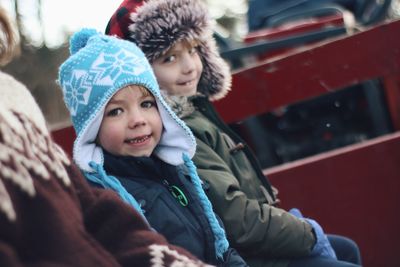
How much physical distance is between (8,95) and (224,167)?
1.20 m

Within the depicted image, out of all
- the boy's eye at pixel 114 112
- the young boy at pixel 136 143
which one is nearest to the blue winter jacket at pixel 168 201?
the young boy at pixel 136 143

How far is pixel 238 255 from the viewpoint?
7.02ft

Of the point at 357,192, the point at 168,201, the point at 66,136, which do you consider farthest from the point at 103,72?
the point at 357,192

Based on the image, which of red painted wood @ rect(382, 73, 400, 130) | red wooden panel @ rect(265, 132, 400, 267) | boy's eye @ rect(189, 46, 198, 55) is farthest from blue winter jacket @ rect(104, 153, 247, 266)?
red painted wood @ rect(382, 73, 400, 130)

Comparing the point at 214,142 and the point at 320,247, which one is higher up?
the point at 214,142

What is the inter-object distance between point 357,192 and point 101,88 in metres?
1.74

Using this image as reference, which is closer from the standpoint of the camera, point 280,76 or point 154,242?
point 154,242

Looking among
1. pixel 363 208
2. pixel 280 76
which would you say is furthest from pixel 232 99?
pixel 363 208

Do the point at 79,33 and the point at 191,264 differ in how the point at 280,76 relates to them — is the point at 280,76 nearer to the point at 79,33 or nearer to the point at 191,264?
Answer: the point at 79,33

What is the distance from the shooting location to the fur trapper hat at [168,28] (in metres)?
2.53

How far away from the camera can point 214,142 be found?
7.97 ft

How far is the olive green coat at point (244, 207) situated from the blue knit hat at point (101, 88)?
0.59ft

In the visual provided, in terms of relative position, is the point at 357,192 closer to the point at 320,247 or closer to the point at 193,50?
the point at 320,247

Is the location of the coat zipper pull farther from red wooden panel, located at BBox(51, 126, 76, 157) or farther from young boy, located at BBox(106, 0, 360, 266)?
red wooden panel, located at BBox(51, 126, 76, 157)
